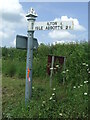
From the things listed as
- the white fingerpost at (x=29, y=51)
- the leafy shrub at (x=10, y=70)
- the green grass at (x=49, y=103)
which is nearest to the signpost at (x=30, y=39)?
the white fingerpost at (x=29, y=51)

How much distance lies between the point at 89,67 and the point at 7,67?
3840mm

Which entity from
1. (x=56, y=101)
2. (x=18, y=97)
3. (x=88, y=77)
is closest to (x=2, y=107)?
(x=18, y=97)

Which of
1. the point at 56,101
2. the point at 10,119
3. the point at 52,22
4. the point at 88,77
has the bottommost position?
the point at 10,119

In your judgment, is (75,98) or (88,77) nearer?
(75,98)

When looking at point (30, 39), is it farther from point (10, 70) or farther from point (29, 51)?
point (10, 70)

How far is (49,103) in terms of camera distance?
229 inches

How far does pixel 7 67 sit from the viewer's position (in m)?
10.1

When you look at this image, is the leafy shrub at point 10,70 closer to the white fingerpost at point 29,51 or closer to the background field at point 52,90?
the background field at point 52,90

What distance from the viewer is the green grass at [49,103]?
5469mm

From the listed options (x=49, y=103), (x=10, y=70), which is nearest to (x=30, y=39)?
(x=49, y=103)

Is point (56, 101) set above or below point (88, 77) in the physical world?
below

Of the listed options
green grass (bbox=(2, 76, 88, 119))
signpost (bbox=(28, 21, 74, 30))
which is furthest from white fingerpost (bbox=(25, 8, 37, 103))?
green grass (bbox=(2, 76, 88, 119))

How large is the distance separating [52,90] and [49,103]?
89cm

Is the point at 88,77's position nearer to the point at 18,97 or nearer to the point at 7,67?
the point at 18,97
